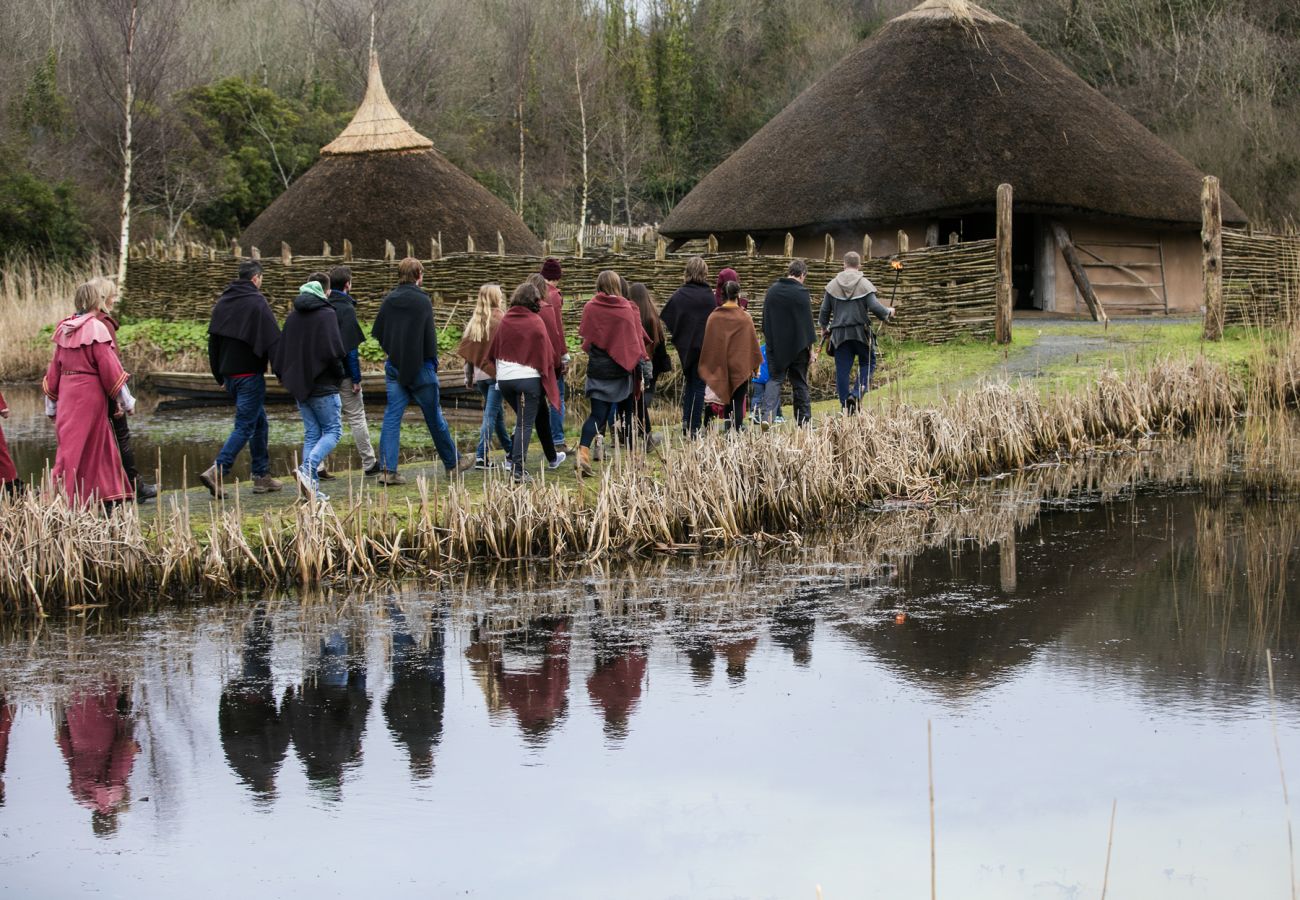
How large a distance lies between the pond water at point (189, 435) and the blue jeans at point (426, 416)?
2068 mm

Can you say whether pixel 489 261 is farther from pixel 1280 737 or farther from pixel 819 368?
pixel 1280 737

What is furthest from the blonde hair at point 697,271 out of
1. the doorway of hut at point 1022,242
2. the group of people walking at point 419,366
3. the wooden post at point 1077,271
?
the doorway of hut at point 1022,242

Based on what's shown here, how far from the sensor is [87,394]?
9.55 meters

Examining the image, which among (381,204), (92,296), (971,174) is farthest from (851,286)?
(381,204)

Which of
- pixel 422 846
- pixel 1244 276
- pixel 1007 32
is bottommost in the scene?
pixel 422 846

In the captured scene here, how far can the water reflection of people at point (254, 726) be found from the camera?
232 inches

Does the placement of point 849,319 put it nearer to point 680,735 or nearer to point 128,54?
point 680,735

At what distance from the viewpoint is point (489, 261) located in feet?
76.5

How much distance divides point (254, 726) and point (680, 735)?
179 cm

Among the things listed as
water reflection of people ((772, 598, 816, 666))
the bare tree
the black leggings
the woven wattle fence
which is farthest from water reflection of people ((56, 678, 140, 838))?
the bare tree

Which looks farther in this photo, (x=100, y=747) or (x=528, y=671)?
(x=528, y=671)

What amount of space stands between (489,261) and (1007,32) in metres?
9.36

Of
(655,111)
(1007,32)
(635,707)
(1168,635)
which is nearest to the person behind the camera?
(635,707)

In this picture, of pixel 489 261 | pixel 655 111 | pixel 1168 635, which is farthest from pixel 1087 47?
pixel 1168 635
